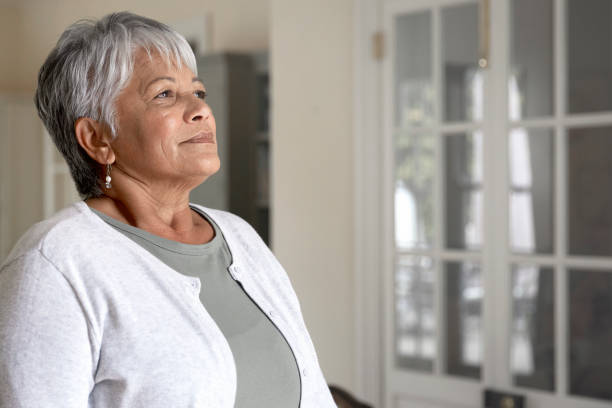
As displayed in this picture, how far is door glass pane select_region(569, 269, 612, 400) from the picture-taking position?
2.44 metres

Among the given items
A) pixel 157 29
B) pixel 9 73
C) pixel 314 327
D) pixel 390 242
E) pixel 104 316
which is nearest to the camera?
pixel 104 316

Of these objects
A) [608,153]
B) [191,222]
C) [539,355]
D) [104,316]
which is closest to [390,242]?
[539,355]

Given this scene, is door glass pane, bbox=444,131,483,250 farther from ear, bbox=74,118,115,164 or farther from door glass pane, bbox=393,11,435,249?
ear, bbox=74,118,115,164

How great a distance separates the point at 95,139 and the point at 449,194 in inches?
75.3

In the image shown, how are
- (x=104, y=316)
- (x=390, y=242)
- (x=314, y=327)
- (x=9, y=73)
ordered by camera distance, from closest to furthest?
(x=104, y=316), (x=390, y=242), (x=314, y=327), (x=9, y=73)

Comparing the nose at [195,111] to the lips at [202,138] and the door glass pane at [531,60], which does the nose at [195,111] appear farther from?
the door glass pane at [531,60]

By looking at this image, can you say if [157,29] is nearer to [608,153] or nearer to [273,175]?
[608,153]

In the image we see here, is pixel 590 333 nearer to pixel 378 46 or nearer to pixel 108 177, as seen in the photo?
pixel 378 46

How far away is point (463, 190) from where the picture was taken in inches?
108

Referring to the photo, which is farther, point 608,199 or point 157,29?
point 608,199

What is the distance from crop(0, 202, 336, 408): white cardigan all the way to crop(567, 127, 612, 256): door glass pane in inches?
72.6

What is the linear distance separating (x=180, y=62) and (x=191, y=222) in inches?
11.6

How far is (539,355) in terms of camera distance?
8.50ft

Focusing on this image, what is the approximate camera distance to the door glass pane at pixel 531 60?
253 centimetres
